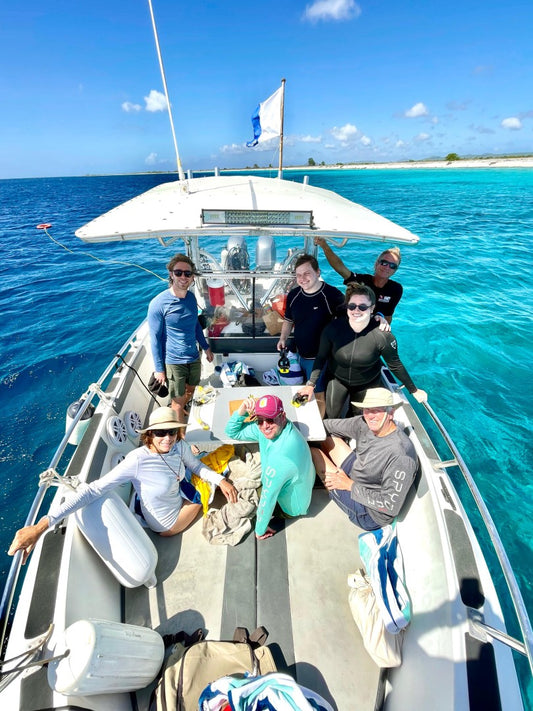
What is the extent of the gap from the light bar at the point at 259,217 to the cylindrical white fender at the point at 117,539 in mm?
2841

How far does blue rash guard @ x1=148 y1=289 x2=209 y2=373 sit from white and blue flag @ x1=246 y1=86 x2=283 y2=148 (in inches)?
128

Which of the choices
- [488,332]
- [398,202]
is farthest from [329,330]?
[398,202]

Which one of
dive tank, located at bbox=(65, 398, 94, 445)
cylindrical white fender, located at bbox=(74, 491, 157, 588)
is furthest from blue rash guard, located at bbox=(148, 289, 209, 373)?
cylindrical white fender, located at bbox=(74, 491, 157, 588)

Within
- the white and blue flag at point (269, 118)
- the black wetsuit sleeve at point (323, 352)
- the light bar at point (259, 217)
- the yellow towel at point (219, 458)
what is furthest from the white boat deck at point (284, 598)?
the white and blue flag at point (269, 118)

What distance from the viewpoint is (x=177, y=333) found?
148 inches

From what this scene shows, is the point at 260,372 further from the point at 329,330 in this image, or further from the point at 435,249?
the point at 435,249

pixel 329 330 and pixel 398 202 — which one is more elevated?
pixel 329 330

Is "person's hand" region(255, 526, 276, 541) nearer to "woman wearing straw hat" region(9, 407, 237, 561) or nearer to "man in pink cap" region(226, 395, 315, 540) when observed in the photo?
"man in pink cap" region(226, 395, 315, 540)

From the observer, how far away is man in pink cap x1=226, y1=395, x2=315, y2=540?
2473 millimetres

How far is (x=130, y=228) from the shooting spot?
3.16m

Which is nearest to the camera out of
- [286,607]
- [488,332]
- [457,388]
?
[286,607]

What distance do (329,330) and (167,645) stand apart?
3.00m

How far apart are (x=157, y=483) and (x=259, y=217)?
2.84 m

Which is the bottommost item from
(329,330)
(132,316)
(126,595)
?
(132,316)
